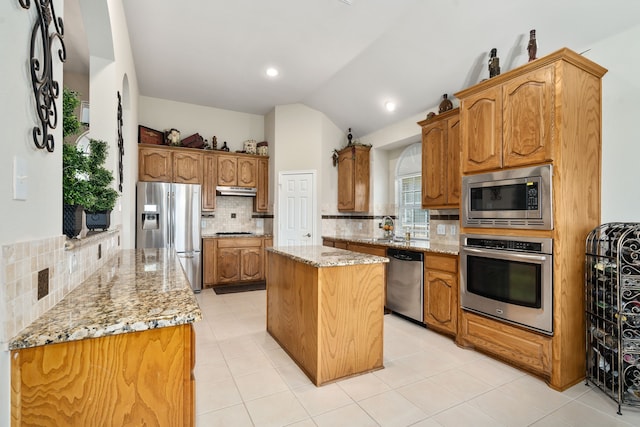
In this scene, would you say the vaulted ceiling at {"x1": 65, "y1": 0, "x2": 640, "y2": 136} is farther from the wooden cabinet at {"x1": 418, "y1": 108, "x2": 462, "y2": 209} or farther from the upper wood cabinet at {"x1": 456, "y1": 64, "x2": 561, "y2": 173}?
the upper wood cabinet at {"x1": 456, "y1": 64, "x2": 561, "y2": 173}

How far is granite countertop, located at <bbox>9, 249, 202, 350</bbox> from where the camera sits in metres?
0.90

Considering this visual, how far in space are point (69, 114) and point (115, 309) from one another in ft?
3.23

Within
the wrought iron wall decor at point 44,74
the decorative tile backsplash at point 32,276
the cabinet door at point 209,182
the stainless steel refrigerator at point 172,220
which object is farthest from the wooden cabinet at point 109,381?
the cabinet door at point 209,182

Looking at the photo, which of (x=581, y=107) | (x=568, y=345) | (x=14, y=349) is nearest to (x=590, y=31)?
(x=581, y=107)

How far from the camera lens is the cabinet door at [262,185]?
18.2 feet

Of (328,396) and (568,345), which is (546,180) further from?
(328,396)

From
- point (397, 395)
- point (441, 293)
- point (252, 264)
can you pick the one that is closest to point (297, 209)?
point (252, 264)

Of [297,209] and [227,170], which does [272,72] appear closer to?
[227,170]

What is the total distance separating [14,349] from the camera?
841mm

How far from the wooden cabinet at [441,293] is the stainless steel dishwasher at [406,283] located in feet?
0.26

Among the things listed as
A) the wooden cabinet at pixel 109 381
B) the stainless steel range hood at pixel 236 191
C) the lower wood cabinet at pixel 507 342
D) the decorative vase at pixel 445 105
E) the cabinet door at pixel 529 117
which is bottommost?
the lower wood cabinet at pixel 507 342

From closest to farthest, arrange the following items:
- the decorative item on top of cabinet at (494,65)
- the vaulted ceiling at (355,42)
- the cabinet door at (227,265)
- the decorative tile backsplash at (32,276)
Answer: the decorative tile backsplash at (32,276) < the vaulted ceiling at (355,42) < the decorative item on top of cabinet at (494,65) < the cabinet door at (227,265)

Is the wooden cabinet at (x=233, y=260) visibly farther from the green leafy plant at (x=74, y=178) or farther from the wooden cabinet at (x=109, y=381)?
the wooden cabinet at (x=109, y=381)

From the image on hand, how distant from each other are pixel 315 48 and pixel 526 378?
383 cm
